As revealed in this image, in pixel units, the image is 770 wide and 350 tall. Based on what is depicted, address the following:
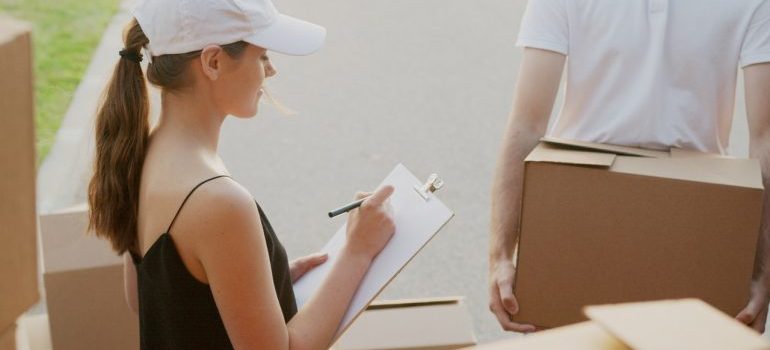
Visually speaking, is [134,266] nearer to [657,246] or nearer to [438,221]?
[438,221]

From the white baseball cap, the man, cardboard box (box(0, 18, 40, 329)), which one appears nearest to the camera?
cardboard box (box(0, 18, 40, 329))

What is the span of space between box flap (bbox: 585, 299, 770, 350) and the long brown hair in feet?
3.58

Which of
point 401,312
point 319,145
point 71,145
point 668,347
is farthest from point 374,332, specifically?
point 71,145

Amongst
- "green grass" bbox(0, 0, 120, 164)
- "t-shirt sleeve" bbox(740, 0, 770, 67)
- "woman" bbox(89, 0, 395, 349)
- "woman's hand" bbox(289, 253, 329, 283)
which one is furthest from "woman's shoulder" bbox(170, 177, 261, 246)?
"green grass" bbox(0, 0, 120, 164)

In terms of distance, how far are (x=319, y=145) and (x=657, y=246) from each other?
12.5 feet

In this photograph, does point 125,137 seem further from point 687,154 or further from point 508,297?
point 687,154

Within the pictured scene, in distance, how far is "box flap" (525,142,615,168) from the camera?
1890mm

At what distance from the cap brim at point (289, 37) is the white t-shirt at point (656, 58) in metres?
0.54

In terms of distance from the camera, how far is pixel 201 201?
1.71 m

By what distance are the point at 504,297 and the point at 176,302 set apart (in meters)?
0.70

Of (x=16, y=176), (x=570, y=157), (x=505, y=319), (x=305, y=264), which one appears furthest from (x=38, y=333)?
(x=16, y=176)

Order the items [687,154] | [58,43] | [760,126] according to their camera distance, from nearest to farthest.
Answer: [687,154] → [760,126] → [58,43]

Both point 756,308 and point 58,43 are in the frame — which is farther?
point 58,43

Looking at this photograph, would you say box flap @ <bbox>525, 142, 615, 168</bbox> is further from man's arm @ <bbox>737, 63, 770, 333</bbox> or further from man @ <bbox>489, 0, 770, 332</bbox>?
man's arm @ <bbox>737, 63, 770, 333</bbox>
